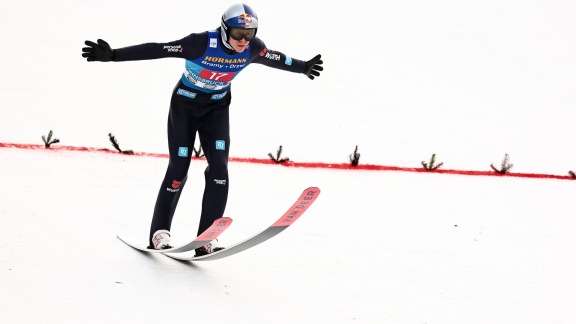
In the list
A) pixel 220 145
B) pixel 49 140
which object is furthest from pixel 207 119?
pixel 49 140

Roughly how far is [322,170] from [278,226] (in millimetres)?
2525

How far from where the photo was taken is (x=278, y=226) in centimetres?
571

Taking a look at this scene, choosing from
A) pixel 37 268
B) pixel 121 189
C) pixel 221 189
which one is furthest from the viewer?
pixel 121 189

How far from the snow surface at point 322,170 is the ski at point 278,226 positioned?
16 cm

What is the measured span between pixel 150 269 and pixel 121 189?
152 cm

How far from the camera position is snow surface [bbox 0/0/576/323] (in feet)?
18.4

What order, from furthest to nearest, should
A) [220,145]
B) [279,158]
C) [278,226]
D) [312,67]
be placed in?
[279,158], [312,67], [220,145], [278,226]

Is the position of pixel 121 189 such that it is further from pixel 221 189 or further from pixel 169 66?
pixel 169 66

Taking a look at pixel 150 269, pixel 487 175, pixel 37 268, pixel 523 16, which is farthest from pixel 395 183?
pixel 523 16

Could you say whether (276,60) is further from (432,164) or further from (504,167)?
(504,167)

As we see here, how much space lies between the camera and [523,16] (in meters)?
13.0

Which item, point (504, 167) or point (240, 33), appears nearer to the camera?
point (240, 33)

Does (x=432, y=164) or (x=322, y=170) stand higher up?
(x=432, y=164)

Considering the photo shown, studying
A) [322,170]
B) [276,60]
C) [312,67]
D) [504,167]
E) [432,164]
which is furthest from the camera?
[504,167]
